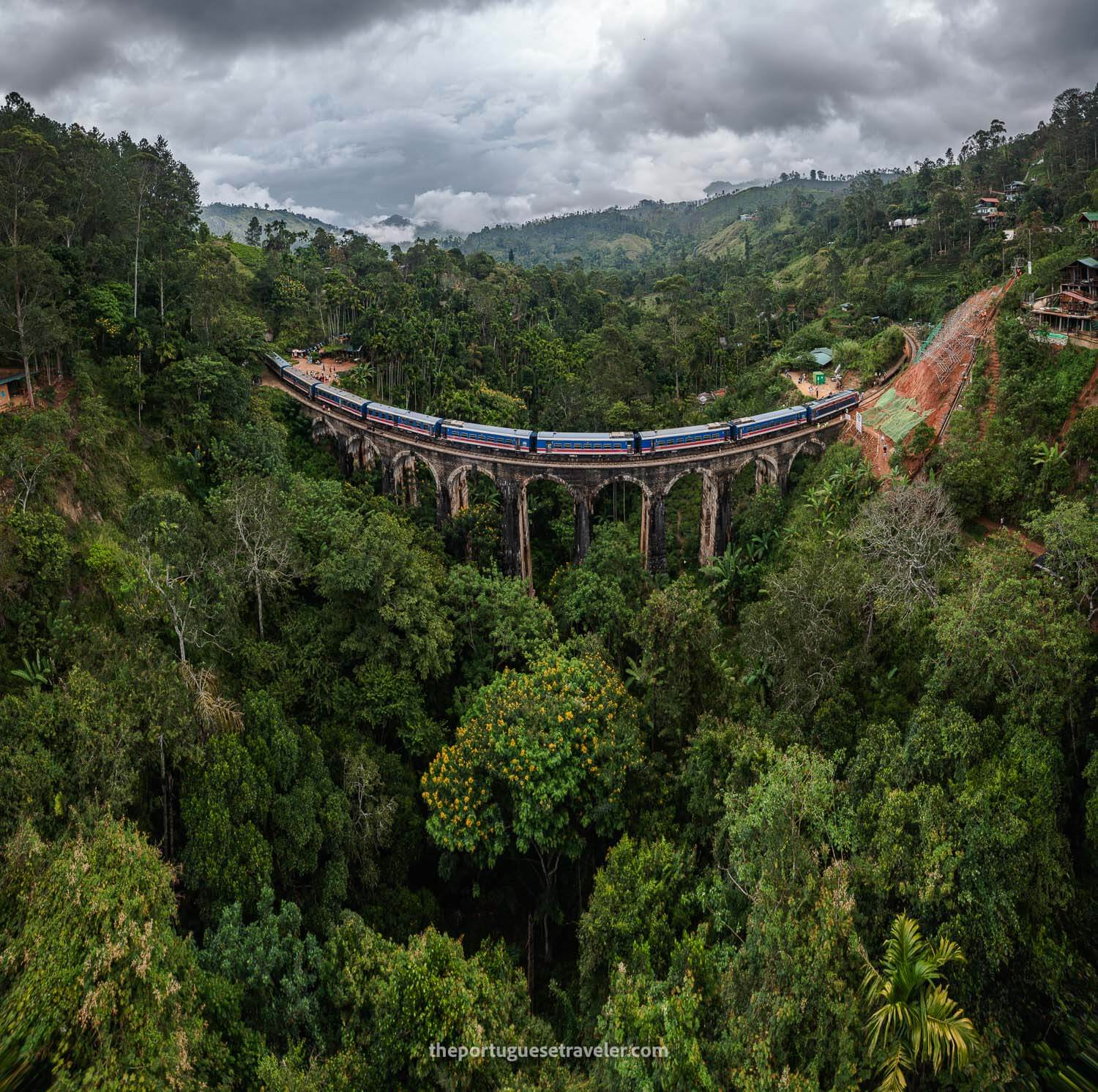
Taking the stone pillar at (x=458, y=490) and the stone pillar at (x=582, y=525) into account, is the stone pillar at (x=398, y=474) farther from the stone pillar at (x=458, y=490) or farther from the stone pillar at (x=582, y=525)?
the stone pillar at (x=582, y=525)

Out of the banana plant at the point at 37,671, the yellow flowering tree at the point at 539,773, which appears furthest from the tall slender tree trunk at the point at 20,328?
the yellow flowering tree at the point at 539,773

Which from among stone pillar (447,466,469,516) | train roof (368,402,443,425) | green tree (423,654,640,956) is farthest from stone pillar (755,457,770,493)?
green tree (423,654,640,956)

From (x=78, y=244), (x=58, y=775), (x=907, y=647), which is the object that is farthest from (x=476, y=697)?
(x=78, y=244)

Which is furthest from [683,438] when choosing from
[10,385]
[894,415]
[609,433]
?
[10,385]

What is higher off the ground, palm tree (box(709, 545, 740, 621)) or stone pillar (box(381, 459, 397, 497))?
stone pillar (box(381, 459, 397, 497))

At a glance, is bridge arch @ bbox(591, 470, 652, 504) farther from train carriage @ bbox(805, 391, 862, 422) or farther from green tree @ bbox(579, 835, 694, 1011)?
green tree @ bbox(579, 835, 694, 1011)
